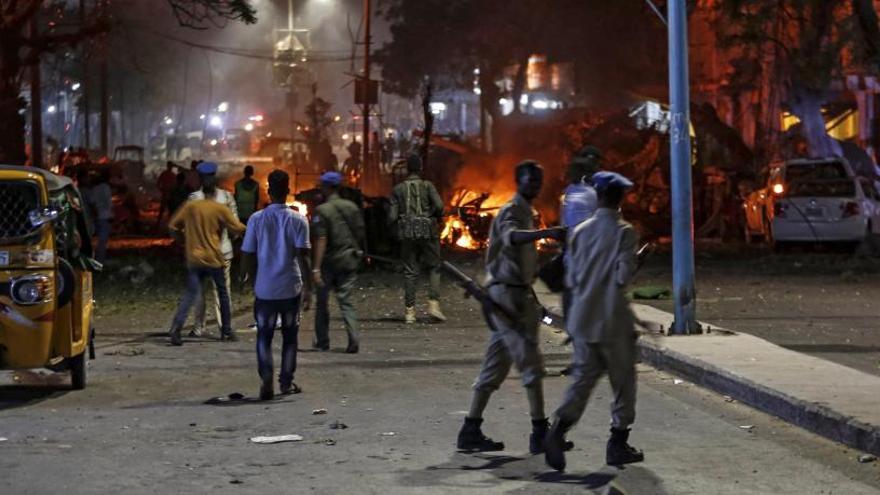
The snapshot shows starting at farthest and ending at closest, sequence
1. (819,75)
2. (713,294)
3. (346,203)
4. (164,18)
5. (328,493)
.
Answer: (164,18)
(819,75)
(713,294)
(346,203)
(328,493)

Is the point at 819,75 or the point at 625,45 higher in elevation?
the point at 625,45

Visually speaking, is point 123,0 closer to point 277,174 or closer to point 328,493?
point 277,174

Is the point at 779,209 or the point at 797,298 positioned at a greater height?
the point at 779,209

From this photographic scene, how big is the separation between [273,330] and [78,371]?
1716 mm

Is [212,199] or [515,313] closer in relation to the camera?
[515,313]

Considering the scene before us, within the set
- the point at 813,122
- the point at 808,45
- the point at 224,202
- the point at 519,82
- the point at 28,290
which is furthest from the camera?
the point at 519,82

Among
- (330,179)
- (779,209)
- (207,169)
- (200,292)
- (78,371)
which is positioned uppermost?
(207,169)

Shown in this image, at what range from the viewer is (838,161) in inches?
1113

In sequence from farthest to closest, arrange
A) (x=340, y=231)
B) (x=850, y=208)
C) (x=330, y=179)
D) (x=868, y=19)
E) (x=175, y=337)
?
1. (x=850, y=208)
2. (x=868, y=19)
3. (x=175, y=337)
4. (x=330, y=179)
5. (x=340, y=231)

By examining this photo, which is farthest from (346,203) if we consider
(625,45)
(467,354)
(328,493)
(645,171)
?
(625,45)

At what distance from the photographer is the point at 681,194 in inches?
532

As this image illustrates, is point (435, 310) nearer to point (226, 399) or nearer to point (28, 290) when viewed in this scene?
point (226, 399)

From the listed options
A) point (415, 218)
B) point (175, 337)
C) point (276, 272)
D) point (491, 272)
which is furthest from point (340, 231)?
point (491, 272)

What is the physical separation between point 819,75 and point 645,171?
476cm
